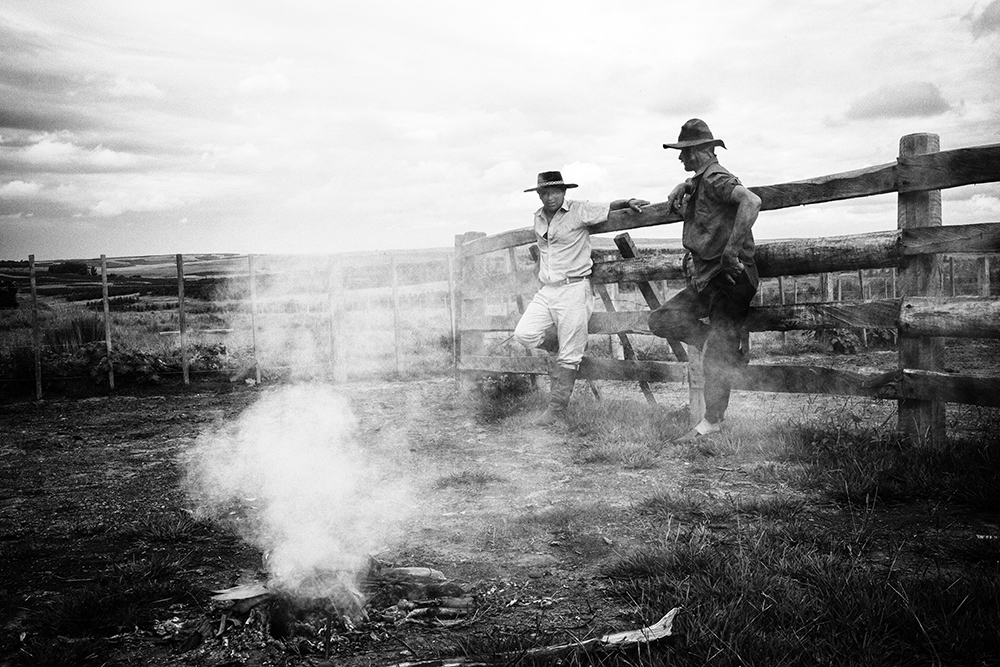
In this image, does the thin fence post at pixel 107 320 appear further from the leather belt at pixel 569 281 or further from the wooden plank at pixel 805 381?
the wooden plank at pixel 805 381

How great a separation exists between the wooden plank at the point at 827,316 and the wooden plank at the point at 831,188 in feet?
2.67

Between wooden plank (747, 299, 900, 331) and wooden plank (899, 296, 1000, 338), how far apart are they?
111 millimetres

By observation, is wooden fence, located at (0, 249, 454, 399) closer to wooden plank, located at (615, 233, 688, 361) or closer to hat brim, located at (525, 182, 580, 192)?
hat brim, located at (525, 182, 580, 192)

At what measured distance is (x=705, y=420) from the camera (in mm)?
5410

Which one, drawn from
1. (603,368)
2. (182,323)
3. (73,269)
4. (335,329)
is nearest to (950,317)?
(603,368)

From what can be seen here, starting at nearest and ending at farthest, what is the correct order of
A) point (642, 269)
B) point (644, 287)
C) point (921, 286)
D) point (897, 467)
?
point (897, 467) < point (921, 286) < point (642, 269) < point (644, 287)

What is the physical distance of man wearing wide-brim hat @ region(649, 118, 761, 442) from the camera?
4898 millimetres

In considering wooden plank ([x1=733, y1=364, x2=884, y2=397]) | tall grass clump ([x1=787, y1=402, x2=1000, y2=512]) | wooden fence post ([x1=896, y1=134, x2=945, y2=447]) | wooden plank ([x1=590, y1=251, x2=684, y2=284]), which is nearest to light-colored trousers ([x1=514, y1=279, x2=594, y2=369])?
wooden plank ([x1=590, y1=251, x2=684, y2=284])

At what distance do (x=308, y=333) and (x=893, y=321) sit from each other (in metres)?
11.5

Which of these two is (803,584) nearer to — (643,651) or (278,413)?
(643,651)

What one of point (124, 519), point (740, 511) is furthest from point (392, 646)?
point (124, 519)

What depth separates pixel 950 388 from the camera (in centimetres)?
441

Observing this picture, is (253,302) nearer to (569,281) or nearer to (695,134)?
(569,281)

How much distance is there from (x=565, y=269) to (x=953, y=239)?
3.32 metres
